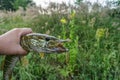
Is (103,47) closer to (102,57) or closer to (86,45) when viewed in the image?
(86,45)

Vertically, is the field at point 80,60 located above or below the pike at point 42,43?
below

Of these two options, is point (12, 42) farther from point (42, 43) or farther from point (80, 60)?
point (80, 60)

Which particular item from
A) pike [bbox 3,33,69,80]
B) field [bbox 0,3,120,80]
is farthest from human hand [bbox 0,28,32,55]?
field [bbox 0,3,120,80]

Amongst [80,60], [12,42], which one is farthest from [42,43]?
[80,60]

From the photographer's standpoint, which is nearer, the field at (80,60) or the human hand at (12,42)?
the human hand at (12,42)

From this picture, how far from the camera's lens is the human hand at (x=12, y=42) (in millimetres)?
1361

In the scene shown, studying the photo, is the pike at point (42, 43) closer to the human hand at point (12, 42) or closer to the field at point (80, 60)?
the human hand at point (12, 42)

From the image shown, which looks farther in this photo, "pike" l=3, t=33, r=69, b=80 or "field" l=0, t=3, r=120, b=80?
"field" l=0, t=3, r=120, b=80

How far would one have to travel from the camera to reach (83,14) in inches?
253

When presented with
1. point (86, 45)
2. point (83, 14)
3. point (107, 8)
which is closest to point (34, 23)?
point (83, 14)

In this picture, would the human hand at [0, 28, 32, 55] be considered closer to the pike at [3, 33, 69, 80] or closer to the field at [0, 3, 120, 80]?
the pike at [3, 33, 69, 80]

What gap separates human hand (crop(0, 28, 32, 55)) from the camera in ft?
4.47

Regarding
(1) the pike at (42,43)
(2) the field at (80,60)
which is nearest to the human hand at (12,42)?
(1) the pike at (42,43)

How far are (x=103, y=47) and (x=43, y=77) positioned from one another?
43.6 inches
